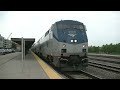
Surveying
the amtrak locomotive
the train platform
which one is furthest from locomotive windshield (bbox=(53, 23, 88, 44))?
the train platform

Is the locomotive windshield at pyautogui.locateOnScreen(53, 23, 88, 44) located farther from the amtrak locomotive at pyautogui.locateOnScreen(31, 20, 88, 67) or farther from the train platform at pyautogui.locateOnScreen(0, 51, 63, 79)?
the train platform at pyautogui.locateOnScreen(0, 51, 63, 79)

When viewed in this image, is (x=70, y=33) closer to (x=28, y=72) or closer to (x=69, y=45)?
(x=69, y=45)

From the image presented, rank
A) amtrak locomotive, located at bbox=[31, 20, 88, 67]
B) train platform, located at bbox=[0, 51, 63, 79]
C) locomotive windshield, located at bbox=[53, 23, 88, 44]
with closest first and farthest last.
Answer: train platform, located at bbox=[0, 51, 63, 79] → amtrak locomotive, located at bbox=[31, 20, 88, 67] → locomotive windshield, located at bbox=[53, 23, 88, 44]

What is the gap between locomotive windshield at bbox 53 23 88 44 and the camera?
56.6 feet

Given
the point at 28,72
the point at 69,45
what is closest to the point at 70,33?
the point at 69,45

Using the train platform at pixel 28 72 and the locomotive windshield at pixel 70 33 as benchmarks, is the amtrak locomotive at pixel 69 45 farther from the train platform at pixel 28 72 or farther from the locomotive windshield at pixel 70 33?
the train platform at pixel 28 72

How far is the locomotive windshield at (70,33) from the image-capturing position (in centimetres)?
1725

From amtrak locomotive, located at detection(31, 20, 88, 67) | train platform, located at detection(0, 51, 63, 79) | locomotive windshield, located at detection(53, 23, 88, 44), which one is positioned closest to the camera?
train platform, located at detection(0, 51, 63, 79)

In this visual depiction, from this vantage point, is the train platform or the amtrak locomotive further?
the amtrak locomotive

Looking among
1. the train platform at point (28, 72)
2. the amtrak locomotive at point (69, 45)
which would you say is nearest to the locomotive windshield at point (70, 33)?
the amtrak locomotive at point (69, 45)

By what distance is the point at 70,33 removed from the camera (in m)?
17.6
